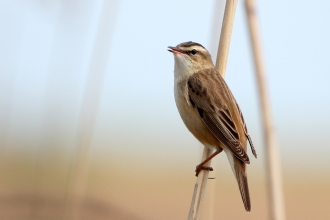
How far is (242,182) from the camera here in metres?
3.65

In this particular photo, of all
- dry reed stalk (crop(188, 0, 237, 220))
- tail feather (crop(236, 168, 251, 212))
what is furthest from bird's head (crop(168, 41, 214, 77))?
tail feather (crop(236, 168, 251, 212))

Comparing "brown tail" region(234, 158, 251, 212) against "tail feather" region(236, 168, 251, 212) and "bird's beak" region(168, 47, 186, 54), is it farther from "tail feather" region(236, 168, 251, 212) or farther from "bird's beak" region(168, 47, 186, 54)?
"bird's beak" region(168, 47, 186, 54)

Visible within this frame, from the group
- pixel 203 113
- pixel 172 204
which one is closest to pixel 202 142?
pixel 203 113

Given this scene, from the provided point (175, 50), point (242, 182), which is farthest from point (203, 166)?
point (175, 50)

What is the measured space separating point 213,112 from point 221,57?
753mm

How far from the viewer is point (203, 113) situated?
427cm

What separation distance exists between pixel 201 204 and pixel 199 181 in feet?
0.65

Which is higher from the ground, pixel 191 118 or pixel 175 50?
pixel 175 50

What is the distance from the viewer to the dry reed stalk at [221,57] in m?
3.19

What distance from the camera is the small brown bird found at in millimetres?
4078

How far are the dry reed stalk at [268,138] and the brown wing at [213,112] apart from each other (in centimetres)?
95

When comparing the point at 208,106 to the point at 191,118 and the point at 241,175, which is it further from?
the point at 241,175

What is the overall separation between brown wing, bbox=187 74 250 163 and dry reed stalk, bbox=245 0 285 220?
3.11 ft

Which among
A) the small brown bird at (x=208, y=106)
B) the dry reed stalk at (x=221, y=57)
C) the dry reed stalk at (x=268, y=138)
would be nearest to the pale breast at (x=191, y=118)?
the small brown bird at (x=208, y=106)
